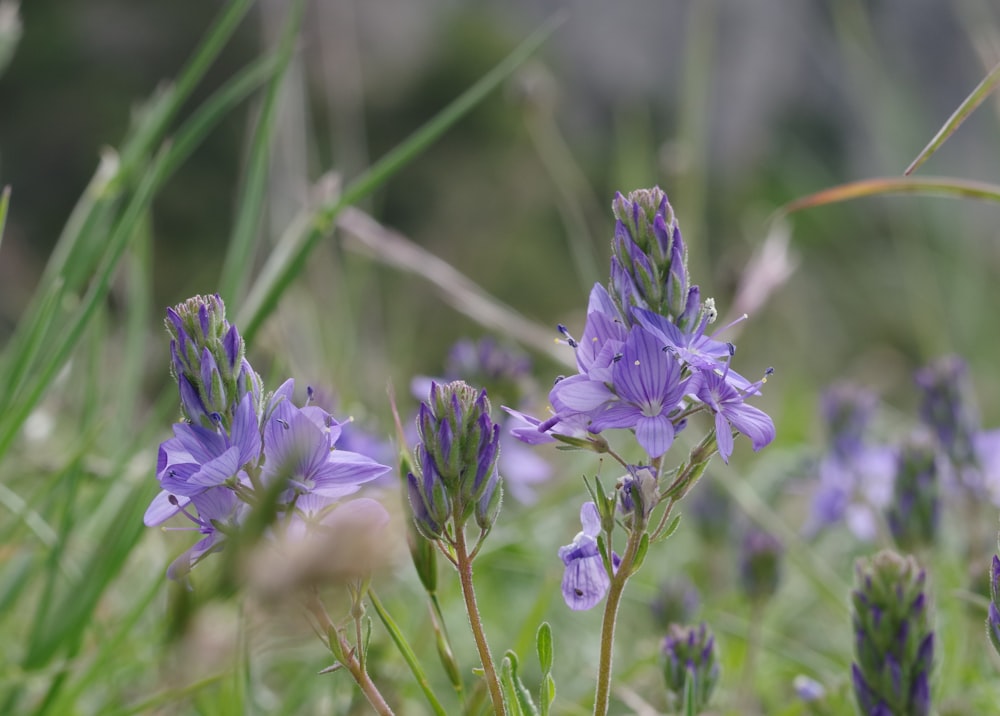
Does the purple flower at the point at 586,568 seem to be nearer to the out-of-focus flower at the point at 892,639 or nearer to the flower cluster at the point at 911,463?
the out-of-focus flower at the point at 892,639

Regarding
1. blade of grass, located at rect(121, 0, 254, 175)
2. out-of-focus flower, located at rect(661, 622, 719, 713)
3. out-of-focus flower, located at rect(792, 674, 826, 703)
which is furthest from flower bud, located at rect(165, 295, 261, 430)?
blade of grass, located at rect(121, 0, 254, 175)

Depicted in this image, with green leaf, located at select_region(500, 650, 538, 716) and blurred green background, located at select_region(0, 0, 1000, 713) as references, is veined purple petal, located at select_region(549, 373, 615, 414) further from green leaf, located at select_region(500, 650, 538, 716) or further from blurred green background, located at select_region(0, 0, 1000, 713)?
blurred green background, located at select_region(0, 0, 1000, 713)

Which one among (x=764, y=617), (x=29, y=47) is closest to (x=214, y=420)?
(x=764, y=617)

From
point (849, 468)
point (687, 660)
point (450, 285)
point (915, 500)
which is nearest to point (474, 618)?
point (687, 660)

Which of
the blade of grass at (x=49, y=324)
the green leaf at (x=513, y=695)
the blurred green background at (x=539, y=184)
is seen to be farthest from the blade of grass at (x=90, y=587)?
the green leaf at (x=513, y=695)

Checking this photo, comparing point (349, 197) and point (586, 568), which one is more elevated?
point (349, 197)

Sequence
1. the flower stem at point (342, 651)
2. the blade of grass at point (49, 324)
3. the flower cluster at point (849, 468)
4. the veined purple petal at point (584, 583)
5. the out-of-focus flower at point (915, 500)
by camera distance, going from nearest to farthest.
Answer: the flower stem at point (342, 651), the veined purple petal at point (584, 583), the blade of grass at point (49, 324), the out-of-focus flower at point (915, 500), the flower cluster at point (849, 468)

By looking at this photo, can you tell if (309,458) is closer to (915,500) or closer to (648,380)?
(648,380)
